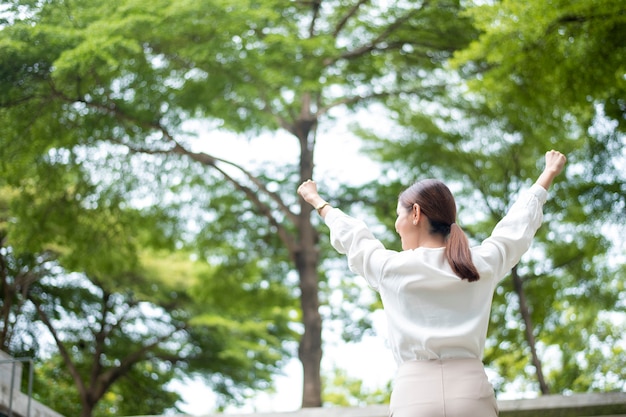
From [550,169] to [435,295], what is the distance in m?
0.54

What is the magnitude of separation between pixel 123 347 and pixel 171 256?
1843 millimetres

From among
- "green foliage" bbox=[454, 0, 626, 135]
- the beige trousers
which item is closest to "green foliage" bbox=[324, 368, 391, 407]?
"green foliage" bbox=[454, 0, 626, 135]

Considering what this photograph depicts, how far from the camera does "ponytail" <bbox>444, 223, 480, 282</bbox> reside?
6.06ft

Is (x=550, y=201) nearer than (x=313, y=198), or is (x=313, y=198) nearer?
(x=313, y=198)

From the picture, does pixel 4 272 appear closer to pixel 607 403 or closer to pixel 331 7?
pixel 331 7

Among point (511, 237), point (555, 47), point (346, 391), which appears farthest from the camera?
point (346, 391)

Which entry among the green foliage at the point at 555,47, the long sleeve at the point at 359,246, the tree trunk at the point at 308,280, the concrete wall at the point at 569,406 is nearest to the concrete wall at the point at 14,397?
the concrete wall at the point at 569,406

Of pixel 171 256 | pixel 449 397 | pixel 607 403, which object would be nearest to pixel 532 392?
pixel 171 256

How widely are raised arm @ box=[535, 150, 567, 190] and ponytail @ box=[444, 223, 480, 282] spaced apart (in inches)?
13.5

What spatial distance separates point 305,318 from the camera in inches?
Answer: 400

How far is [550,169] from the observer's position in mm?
2154

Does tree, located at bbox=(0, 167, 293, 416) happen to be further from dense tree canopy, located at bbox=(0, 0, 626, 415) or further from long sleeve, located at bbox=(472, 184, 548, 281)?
long sleeve, located at bbox=(472, 184, 548, 281)

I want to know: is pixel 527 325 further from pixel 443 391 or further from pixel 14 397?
pixel 443 391

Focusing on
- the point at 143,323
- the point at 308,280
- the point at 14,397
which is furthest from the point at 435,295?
the point at 143,323
